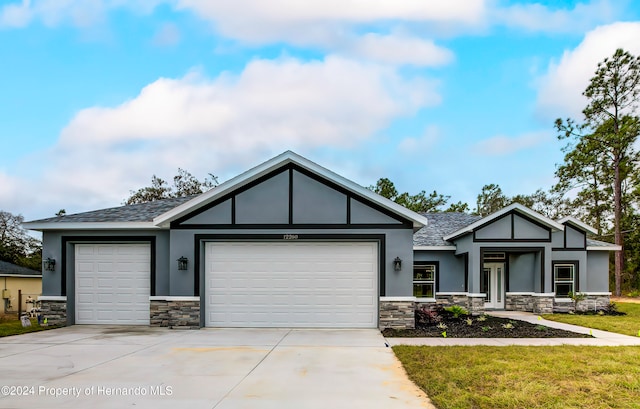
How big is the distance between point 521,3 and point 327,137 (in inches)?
467

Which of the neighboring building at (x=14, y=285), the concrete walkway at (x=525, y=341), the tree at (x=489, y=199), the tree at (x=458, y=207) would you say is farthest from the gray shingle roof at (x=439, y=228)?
the tree at (x=489, y=199)

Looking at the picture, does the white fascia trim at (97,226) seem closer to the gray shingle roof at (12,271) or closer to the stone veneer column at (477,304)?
the stone veneer column at (477,304)

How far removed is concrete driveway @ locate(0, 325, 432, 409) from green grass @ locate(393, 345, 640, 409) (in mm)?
420

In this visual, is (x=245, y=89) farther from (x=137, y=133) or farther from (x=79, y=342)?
(x=79, y=342)

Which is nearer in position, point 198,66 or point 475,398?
point 475,398

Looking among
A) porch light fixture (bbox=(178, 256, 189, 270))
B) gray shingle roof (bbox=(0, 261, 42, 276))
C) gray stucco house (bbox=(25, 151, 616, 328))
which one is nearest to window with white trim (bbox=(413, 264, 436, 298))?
gray stucco house (bbox=(25, 151, 616, 328))

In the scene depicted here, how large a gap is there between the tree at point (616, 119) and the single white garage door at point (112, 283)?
2766cm

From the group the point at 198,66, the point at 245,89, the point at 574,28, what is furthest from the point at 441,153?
the point at 198,66

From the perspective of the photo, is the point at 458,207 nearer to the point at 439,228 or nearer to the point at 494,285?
the point at 439,228

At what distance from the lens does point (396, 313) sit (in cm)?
1187

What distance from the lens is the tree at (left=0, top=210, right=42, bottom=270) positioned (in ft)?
124

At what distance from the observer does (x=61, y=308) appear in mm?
12930

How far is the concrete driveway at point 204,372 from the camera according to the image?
576 cm

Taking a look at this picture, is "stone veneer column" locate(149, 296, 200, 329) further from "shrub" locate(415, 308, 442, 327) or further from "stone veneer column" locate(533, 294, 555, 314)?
"stone veneer column" locate(533, 294, 555, 314)
